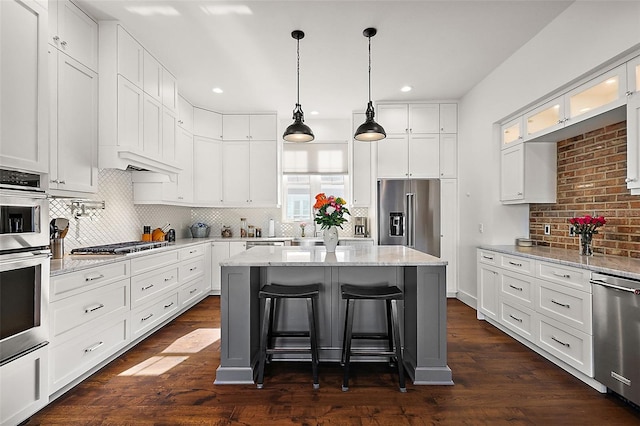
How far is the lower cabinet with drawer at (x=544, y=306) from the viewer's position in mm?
2389

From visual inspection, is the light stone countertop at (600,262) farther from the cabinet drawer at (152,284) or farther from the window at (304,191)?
the cabinet drawer at (152,284)

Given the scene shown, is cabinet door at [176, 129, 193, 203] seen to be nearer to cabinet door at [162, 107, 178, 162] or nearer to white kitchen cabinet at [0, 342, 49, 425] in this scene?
cabinet door at [162, 107, 178, 162]

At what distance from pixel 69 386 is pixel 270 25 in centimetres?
333

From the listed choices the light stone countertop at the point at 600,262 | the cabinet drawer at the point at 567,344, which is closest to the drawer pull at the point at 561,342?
the cabinet drawer at the point at 567,344

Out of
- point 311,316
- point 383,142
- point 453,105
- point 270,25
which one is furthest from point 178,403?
point 453,105

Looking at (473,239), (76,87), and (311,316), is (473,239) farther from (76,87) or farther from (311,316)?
(76,87)

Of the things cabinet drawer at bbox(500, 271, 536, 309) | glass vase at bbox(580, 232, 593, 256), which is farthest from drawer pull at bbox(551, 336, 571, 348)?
glass vase at bbox(580, 232, 593, 256)

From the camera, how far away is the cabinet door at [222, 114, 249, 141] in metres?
5.37

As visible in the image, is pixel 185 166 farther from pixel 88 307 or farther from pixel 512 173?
pixel 512 173

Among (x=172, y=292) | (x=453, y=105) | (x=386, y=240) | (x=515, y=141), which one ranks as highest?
(x=453, y=105)

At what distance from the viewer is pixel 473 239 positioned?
4398mm

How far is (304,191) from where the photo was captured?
19.0ft

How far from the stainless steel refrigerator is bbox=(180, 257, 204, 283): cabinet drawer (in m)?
2.63

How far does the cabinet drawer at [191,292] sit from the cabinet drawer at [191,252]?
0.35 metres
